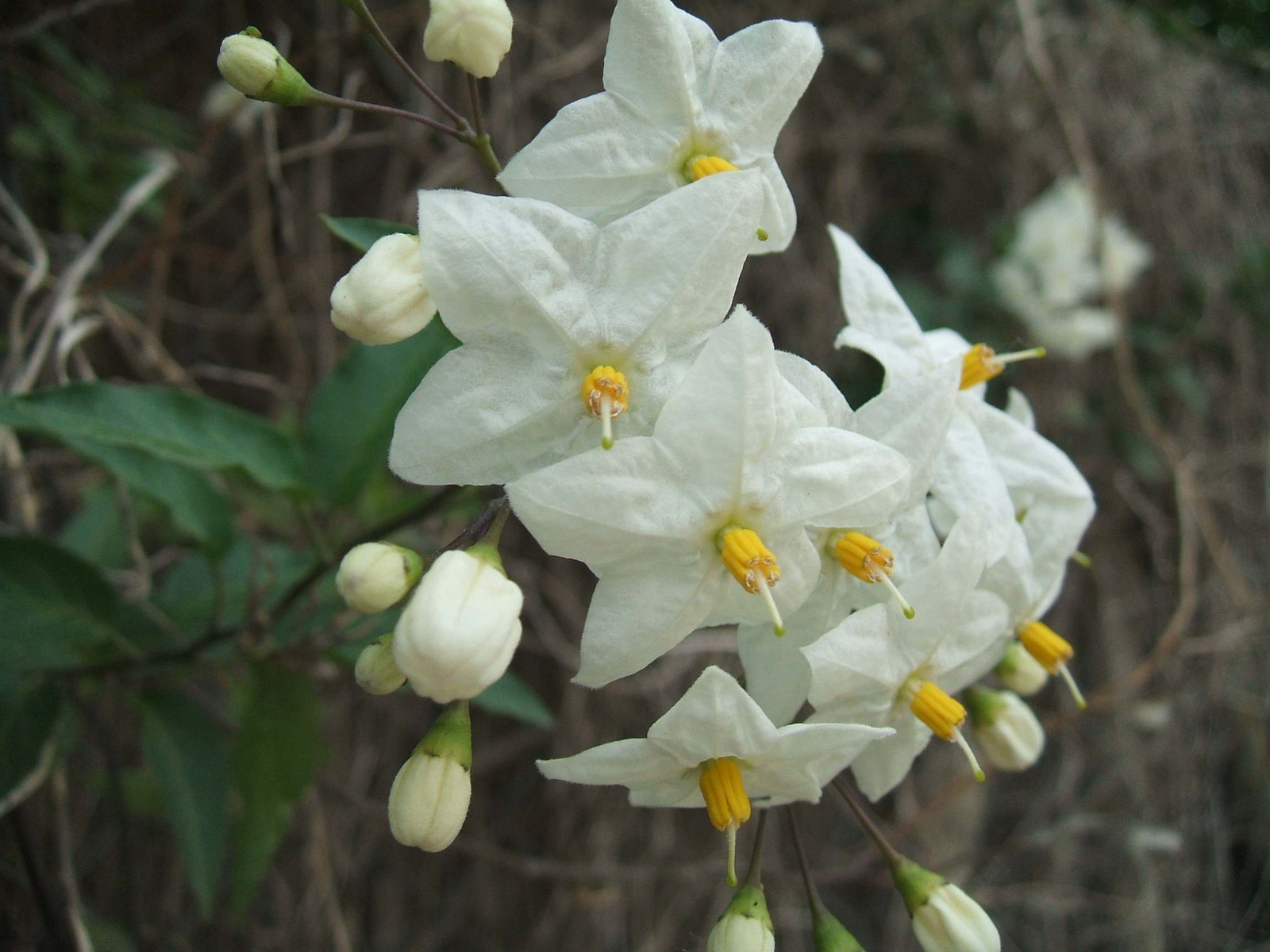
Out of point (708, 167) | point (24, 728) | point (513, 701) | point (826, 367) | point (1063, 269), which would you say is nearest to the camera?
→ point (708, 167)

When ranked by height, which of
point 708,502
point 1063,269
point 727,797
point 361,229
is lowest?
point 1063,269

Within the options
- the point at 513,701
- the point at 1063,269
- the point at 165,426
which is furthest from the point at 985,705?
the point at 1063,269

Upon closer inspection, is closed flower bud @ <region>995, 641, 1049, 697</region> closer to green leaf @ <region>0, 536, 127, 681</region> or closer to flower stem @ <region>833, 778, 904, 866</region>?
flower stem @ <region>833, 778, 904, 866</region>

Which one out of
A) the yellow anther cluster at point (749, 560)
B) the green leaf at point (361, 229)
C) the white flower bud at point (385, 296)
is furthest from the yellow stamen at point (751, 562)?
the green leaf at point (361, 229)

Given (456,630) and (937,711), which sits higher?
(456,630)

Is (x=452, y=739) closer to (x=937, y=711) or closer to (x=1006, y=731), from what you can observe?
(x=937, y=711)

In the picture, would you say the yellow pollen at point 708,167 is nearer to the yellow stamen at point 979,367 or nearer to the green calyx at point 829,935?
the yellow stamen at point 979,367

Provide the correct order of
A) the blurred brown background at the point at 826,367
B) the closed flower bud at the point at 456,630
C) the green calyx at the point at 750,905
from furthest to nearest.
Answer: the blurred brown background at the point at 826,367 → the green calyx at the point at 750,905 → the closed flower bud at the point at 456,630
